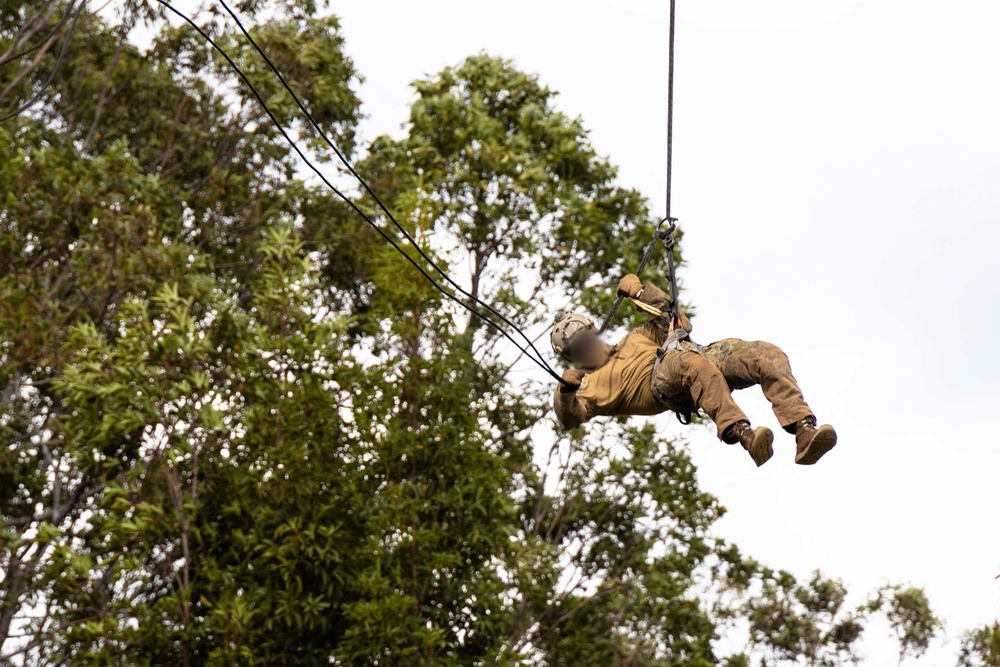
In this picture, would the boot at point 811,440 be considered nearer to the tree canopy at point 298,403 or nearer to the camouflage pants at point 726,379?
the camouflage pants at point 726,379

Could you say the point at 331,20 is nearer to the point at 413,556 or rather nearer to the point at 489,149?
the point at 489,149

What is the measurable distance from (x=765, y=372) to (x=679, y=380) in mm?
310

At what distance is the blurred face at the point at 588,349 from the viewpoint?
16.2 ft

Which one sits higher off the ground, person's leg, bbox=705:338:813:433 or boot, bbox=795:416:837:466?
person's leg, bbox=705:338:813:433

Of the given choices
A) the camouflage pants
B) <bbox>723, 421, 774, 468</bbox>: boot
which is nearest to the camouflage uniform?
the camouflage pants

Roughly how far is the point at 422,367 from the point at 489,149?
2.70m

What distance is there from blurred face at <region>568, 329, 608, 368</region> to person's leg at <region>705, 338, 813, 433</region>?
1.30ft

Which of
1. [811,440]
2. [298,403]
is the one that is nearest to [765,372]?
[811,440]

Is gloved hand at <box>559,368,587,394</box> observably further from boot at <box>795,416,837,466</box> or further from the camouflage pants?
boot at <box>795,416,837,466</box>

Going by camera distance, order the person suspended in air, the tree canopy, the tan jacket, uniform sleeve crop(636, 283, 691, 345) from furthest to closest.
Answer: the tree canopy → uniform sleeve crop(636, 283, 691, 345) → the tan jacket → the person suspended in air

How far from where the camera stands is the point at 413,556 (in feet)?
30.8

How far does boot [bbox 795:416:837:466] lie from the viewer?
4.29 m

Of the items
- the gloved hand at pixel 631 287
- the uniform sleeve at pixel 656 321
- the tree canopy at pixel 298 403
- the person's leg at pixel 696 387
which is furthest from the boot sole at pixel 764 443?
the tree canopy at pixel 298 403

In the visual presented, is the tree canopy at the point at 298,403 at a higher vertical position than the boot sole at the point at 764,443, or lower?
higher
